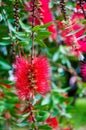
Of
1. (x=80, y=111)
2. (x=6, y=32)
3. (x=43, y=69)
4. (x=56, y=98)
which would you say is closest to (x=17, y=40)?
(x=43, y=69)

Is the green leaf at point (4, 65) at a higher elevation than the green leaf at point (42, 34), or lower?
lower

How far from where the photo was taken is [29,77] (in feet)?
3.12

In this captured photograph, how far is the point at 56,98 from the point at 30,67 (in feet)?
2.93

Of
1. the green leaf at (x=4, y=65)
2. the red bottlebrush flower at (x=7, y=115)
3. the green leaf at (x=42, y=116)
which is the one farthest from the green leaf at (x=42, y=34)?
the red bottlebrush flower at (x=7, y=115)

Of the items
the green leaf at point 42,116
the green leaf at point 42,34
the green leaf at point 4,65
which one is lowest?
the green leaf at point 42,116

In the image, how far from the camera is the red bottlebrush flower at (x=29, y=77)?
954 millimetres

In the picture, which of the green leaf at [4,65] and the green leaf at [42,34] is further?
the green leaf at [4,65]

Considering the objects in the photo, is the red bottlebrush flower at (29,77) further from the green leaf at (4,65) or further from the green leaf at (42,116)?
the green leaf at (4,65)

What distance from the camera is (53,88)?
1.91 m

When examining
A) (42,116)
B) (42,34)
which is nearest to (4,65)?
(42,116)

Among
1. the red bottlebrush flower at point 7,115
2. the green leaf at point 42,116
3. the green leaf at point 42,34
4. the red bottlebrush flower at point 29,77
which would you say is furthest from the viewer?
the red bottlebrush flower at point 7,115

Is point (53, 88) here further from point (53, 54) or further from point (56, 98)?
point (53, 54)

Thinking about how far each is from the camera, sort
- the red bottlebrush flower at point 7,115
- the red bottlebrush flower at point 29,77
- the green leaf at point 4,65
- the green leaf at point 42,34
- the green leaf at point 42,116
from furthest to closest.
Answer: the red bottlebrush flower at point 7,115 → the green leaf at point 4,65 → the green leaf at point 42,116 → the green leaf at point 42,34 → the red bottlebrush flower at point 29,77

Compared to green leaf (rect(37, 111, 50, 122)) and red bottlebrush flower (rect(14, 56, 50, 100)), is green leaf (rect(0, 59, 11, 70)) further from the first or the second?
red bottlebrush flower (rect(14, 56, 50, 100))
